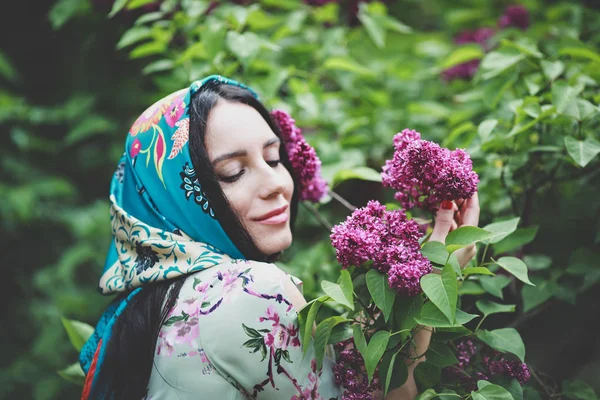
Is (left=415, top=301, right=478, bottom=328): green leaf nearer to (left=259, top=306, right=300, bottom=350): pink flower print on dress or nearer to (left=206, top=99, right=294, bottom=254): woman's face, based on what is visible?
(left=259, top=306, right=300, bottom=350): pink flower print on dress

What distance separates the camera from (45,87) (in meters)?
3.29

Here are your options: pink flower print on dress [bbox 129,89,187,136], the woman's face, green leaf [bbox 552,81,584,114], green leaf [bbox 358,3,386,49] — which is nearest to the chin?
the woman's face

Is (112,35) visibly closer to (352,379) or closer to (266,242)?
(266,242)

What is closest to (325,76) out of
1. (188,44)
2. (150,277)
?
(188,44)

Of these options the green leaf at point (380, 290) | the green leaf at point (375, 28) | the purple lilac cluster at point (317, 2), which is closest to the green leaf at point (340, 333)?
the green leaf at point (380, 290)

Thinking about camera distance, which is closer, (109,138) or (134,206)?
(134,206)

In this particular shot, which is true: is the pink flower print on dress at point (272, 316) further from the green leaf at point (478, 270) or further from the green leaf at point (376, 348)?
the green leaf at point (478, 270)

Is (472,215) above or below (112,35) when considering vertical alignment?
below

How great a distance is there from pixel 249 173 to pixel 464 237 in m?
0.60

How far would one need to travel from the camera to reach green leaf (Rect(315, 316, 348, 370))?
113 centimetres

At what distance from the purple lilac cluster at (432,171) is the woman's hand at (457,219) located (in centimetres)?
3

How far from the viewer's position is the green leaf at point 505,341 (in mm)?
1200

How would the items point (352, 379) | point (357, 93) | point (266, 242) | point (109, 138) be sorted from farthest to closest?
point (109, 138) → point (357, 93) → point (266, 242) → point (352, 379)

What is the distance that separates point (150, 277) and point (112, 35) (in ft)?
6.94
